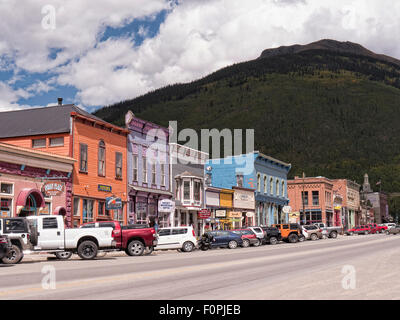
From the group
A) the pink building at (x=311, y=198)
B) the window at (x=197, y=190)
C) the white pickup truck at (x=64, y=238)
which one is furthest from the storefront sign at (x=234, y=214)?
the pink building at (x=311, y=198)

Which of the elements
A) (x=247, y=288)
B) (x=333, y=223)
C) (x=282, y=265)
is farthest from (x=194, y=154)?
(x=333, y=223)

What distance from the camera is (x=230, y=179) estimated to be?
64.4 meters

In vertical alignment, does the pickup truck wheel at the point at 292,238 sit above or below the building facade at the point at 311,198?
below

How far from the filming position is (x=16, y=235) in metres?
23.5

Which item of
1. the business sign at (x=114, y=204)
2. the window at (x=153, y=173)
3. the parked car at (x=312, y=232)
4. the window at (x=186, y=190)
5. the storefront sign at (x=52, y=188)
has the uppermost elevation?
the window at (x=153, y=173)

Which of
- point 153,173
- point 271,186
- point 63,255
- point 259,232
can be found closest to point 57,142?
point 153,173

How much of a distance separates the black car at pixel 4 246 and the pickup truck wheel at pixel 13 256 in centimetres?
134

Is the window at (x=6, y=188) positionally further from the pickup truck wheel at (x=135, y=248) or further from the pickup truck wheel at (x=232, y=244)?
the pickup truck wheel at (x=232, y=244)

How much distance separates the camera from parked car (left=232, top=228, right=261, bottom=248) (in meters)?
43.0

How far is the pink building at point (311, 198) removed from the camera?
9362cm

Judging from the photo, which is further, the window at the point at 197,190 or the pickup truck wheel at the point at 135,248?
the window at the point at 197,190

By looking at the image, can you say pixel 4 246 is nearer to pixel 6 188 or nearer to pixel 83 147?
pixel 6 188

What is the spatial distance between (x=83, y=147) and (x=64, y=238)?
43.9ft
